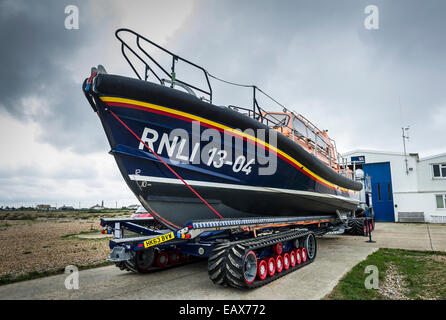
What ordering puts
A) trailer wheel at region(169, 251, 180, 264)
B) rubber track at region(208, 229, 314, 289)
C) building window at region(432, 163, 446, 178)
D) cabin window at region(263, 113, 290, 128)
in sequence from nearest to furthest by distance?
rubber track at region(208, 229, 314, 289) < trailer wheel at region(169, 251, 180, 264) < cabin window at region(263, 113, 290, 128) < building window at region(432, 163, 446, 178)

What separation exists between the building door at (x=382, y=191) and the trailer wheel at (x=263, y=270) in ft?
56.7

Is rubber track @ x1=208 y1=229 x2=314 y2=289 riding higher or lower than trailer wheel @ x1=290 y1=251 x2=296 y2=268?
higher

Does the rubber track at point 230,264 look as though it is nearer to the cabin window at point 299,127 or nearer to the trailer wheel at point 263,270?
the trailer wheel at point 263,270

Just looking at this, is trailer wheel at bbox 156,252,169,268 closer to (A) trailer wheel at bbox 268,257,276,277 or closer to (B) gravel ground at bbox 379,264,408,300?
(A) trailer wheel at bbox 268,257,276,277

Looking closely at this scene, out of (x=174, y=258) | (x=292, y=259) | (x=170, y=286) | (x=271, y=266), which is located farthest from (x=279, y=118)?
(x=170, y=286)

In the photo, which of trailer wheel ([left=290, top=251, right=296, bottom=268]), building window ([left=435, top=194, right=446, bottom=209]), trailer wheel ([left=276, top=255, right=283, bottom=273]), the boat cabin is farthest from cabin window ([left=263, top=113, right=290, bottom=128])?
building window ([left=435, top=194, right=446, bottom=209])

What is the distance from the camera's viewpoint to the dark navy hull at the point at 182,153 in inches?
150

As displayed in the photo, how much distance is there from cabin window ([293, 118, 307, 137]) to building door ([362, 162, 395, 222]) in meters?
14.5

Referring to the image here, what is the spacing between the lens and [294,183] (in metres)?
5.57

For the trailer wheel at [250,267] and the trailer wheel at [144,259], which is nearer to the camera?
the trailer wheel at [250,267]

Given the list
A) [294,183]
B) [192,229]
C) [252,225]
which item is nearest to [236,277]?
[192,229]

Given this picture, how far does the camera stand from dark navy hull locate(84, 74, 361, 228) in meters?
3.82

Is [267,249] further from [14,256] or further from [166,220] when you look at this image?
[14,256]

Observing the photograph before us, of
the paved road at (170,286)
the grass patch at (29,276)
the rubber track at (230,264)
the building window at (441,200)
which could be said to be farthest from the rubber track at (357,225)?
the building window at (441,200)
